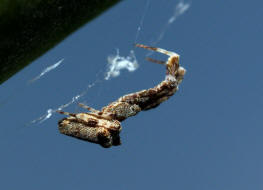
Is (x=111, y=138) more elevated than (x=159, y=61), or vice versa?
(x=159, y=61)

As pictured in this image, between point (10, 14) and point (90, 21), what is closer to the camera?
point (10, 14)

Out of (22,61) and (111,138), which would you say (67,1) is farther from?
(111,138)

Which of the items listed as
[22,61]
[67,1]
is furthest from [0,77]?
[67,1]

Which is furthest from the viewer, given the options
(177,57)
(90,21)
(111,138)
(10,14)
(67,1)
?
(177,57)

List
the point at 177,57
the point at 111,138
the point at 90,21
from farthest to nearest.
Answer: the point at 177,57 < the point at 111,138 < the point at 90,21

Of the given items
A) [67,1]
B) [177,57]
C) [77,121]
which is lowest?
[67,1]

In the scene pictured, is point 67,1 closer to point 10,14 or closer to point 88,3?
point 88,3

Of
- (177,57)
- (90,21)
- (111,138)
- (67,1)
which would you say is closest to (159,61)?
(177,57)
